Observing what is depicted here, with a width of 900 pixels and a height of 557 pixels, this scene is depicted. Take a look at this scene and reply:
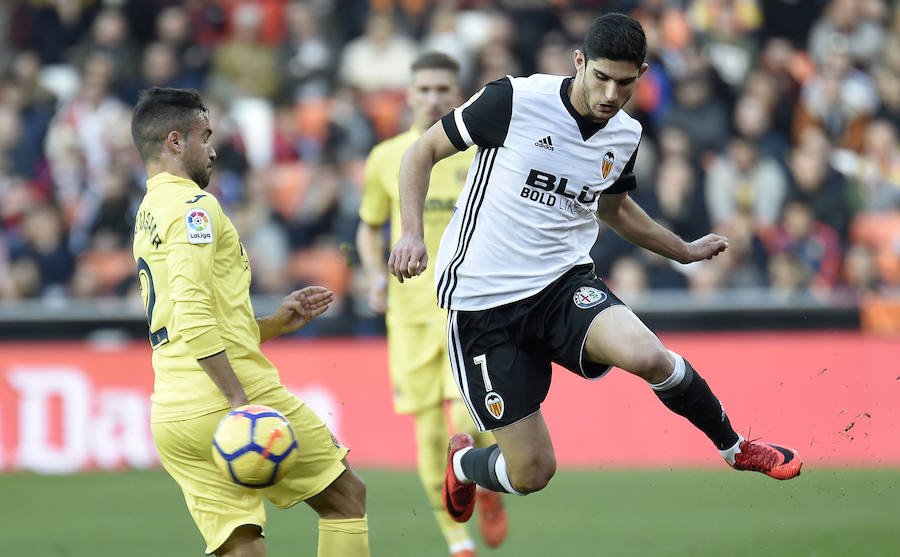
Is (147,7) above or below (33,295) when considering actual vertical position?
above

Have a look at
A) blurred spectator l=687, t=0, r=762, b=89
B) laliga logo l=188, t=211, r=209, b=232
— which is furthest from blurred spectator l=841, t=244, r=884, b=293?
laliga logo l=188, t=211, r=209, b=232

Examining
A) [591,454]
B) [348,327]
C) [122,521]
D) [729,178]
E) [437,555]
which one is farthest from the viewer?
[729,178]

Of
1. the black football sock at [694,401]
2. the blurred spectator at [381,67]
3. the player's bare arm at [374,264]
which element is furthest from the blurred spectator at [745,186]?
the black football sock at [694,401]

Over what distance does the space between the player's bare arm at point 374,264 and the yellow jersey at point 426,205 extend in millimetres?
71

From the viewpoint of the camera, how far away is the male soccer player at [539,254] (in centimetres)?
575

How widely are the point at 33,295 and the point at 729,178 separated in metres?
7.22

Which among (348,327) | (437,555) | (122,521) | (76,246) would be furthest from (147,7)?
(437,555)

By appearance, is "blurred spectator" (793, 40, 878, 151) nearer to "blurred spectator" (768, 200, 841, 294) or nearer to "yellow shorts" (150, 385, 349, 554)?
"blurred spectator" (768, 200, 841, 294)

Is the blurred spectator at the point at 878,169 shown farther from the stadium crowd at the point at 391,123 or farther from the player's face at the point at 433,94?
the player's face at the point at 433,94

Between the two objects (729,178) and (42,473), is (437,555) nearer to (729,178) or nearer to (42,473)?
(42,473)

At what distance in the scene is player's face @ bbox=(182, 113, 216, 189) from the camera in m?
5.54

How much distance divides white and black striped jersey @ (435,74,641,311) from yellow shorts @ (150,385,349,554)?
97 centimetres

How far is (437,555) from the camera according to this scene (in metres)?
7.93

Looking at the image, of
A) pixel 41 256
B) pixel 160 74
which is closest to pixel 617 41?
pixel 41 256
